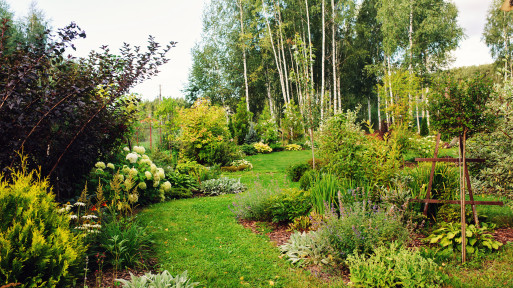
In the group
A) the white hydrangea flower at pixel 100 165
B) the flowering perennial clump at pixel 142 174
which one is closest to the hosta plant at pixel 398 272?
the flowering perennial clump at pixel 142 174

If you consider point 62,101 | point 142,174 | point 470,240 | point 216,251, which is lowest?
point 216,251

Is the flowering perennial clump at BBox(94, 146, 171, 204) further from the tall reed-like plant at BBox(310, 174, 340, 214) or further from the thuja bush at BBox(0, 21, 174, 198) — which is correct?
the tall reed-like plant at BBox(310, 174, 340, 214)

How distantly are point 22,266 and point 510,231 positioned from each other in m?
5.33

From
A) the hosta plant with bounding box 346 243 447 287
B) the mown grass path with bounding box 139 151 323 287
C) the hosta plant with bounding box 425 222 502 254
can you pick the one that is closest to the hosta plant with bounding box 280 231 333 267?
the mown grass path with bounding box 139 151 323 287

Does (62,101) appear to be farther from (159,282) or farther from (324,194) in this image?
(324,194)

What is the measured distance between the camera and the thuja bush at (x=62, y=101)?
3.22 metres

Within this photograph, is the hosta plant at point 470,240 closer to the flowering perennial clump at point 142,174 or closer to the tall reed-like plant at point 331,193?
the tall reed-like plant at point 331,193

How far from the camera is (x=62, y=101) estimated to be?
3.42m

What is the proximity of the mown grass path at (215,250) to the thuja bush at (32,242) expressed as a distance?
1117mm

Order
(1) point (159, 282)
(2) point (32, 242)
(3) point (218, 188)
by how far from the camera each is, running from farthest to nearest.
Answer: (3) point (218, 188)
(1) point (159, 282)
(2) point (32, 242)

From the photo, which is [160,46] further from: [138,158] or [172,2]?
[172,2]

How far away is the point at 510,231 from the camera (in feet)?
12.7

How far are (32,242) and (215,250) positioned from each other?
200 centimetres

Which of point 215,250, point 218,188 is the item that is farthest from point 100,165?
point 218,188
